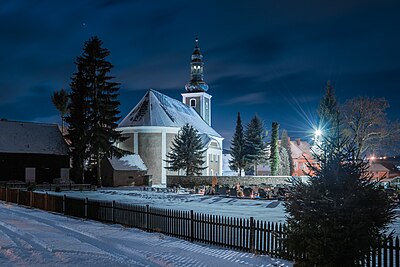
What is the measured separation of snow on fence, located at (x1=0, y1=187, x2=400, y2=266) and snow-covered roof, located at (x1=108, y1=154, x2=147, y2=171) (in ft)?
90.3

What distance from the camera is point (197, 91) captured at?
7788 centimetres

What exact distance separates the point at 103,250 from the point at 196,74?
69.6 m

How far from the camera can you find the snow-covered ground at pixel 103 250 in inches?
384

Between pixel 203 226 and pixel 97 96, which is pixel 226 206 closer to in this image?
pixel 203 226

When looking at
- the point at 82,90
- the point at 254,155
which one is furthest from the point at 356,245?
the point at 254,155

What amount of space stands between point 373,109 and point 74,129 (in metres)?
36.0

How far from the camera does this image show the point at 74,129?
49.6 metres

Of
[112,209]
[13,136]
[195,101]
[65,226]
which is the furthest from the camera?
[195,101]

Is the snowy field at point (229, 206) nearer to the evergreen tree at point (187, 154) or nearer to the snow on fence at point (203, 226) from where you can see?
the snow on fence at point (203, 226)

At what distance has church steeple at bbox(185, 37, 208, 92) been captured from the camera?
256ft

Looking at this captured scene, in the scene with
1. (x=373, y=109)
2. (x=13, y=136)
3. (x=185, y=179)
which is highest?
(x=373, y=109)

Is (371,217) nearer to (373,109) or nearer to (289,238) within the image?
(289,238)

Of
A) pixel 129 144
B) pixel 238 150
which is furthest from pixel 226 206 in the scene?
pixel 238 150

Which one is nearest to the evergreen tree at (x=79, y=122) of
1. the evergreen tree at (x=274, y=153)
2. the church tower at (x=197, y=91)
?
the evergreen tree at (x=274, y=153)
